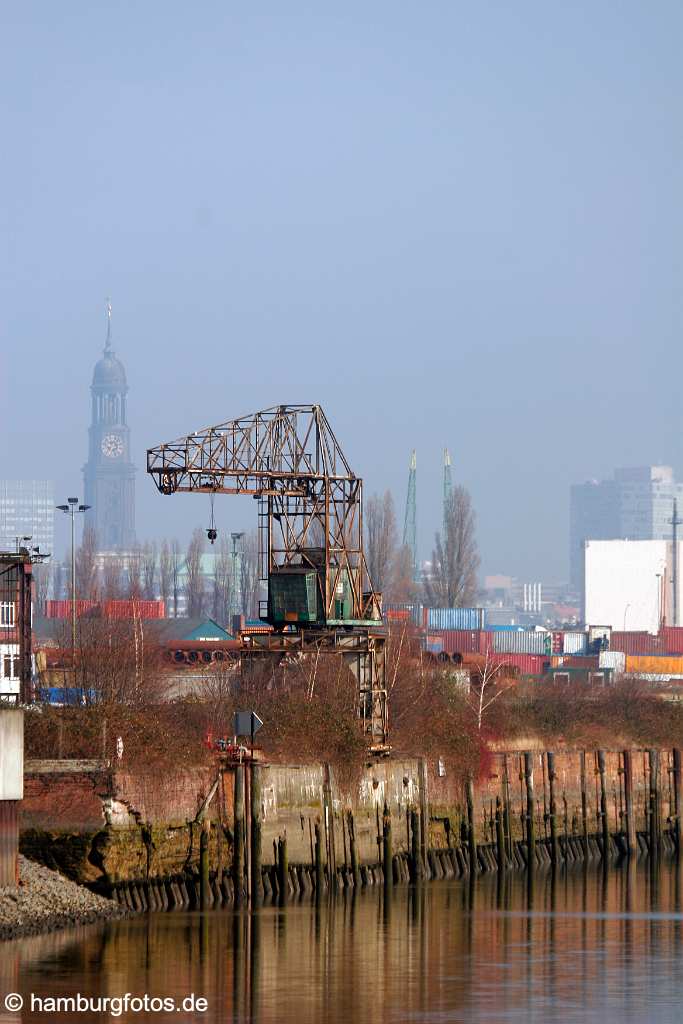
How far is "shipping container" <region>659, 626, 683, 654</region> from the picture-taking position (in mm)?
178250

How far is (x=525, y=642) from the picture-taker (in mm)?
169000

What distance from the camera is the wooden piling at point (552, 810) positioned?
7344 cm

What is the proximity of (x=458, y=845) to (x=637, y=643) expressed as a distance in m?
109

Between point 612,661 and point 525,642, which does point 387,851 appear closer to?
point 612,661

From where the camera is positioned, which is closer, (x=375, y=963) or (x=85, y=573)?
(x=375, y=963)

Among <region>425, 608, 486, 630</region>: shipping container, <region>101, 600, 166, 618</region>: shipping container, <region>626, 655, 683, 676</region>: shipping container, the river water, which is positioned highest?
<region>101, 600, 166, 618</region>: shipping container

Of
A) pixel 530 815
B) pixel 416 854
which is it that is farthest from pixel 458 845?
pixel 416 854

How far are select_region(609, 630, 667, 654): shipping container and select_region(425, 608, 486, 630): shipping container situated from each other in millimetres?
14905

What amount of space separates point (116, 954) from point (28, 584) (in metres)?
28.4

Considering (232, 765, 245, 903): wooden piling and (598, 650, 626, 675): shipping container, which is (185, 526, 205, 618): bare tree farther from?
(232, 765, 245, 903): wooden piling

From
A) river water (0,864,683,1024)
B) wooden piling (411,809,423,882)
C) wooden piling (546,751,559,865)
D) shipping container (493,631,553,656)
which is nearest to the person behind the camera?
river water (0,864,683,1024)

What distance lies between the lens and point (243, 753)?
58.8 meters

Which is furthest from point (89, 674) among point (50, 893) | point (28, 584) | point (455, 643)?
point (455, 643)

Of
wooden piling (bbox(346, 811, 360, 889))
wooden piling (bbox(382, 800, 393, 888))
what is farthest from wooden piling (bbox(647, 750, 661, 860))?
wooden piling (bbox(346, 811, 360, 889))
